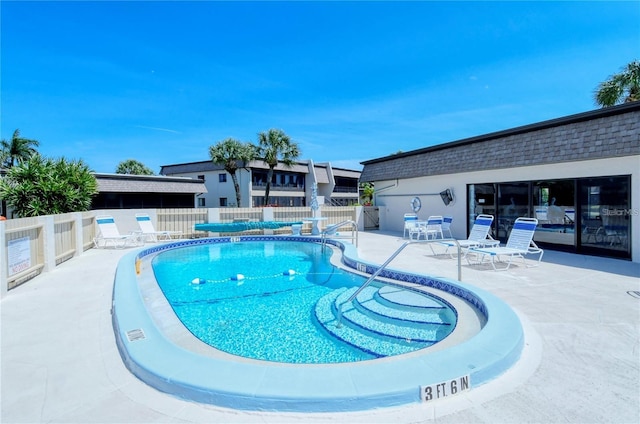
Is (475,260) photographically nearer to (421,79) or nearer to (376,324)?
(376,324)

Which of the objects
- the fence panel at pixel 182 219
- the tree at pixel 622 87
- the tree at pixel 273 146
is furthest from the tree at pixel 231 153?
the tree at pixel 622 87

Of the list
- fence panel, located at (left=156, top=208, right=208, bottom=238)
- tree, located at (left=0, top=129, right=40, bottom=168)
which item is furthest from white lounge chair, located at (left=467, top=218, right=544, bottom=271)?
tree, located at (left=0, top=129, right=40, bottom=168)

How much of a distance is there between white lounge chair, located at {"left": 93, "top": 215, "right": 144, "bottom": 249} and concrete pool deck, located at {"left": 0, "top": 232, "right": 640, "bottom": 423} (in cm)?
656

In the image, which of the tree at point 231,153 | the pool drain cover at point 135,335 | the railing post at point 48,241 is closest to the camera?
the pool drain cover at point 135,335

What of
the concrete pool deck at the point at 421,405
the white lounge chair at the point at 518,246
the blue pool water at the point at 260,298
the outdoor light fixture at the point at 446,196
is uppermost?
the outdoor light fixture at the point at 446,196

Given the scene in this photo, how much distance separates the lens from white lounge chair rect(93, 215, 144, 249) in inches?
477

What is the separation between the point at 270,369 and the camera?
2727 millimetres

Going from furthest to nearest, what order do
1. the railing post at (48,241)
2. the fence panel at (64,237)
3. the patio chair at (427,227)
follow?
the patio chair at (427,227) → the fence panel at (64,237) → the railing post at (48,241)

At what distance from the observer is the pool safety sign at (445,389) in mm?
2471

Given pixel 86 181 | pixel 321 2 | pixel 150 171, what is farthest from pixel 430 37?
pixel 150 171

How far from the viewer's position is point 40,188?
412 inches

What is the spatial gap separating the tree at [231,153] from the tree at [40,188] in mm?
16451

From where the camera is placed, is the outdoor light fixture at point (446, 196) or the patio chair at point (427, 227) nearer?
the patio chair at point (427, 227)

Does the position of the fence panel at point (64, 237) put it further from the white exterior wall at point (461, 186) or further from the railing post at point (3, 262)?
the white exterior wall at point (461, 186)
